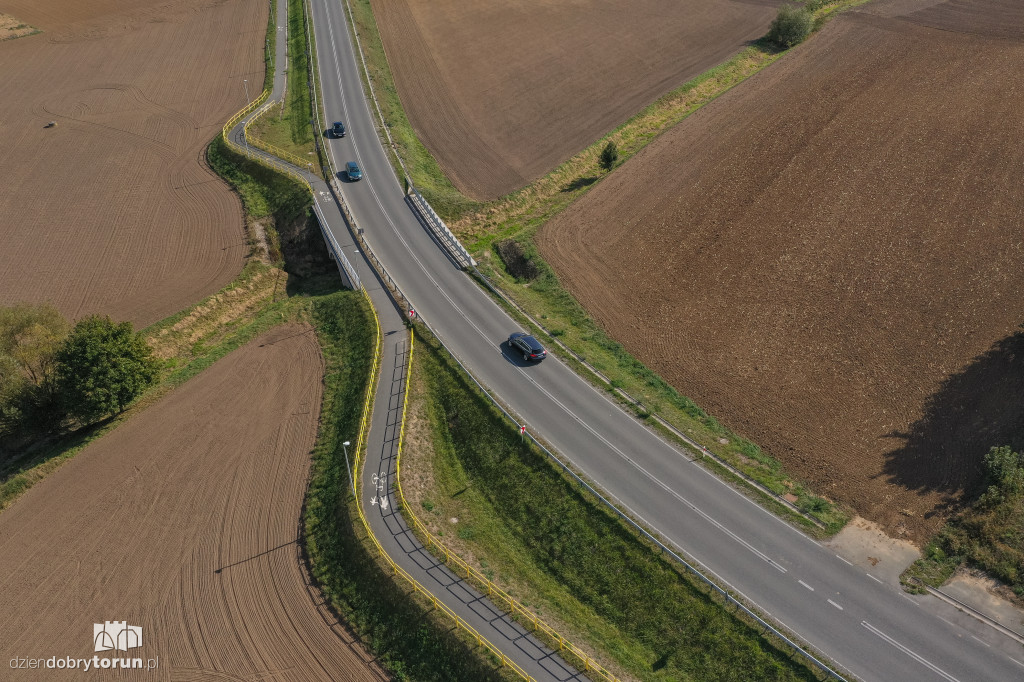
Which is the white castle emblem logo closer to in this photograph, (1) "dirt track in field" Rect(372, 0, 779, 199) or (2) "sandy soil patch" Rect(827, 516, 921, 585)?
(2) "sandy soil patch" Rect(827, 516, 921, 585)

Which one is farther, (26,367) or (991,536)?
(26,367)

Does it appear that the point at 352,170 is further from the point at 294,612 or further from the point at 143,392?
the point at 294,612

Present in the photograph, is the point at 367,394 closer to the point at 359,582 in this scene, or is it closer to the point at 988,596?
the point at 359,582

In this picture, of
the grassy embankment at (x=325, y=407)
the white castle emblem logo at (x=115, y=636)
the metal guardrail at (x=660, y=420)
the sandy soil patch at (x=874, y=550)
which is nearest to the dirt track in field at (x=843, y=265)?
the sandy soil patch at (x=874, y=550)

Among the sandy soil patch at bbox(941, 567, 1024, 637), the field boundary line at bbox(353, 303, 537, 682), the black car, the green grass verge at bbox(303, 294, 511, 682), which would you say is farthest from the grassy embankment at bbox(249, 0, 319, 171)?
the sandy soil patch at bbox(941, 567, 1024, 637)

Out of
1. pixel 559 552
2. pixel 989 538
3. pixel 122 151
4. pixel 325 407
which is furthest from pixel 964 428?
pixel 122 151

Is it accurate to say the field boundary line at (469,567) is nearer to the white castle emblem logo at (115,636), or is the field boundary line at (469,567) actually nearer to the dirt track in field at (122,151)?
the white castle emblem logo at (115,636)
